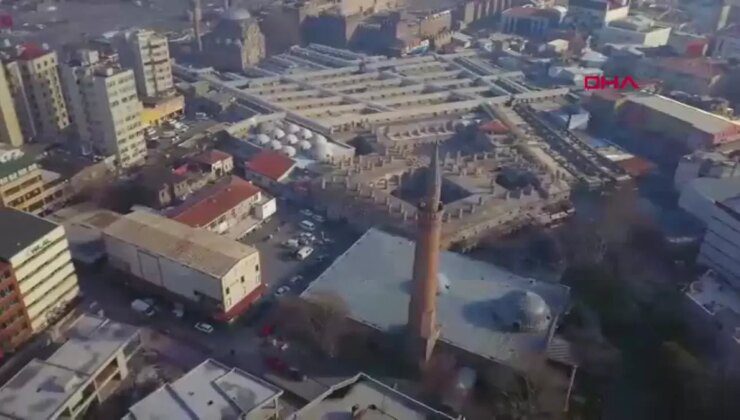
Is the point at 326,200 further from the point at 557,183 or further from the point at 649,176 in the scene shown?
the point at 649,176

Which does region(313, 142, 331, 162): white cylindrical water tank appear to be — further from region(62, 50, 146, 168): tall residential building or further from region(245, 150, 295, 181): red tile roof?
region(62, 50, 146, 168): tall residential building

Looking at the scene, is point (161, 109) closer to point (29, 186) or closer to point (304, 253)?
point (29, 186)

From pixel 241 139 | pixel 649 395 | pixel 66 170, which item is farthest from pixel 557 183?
pixel 66 170

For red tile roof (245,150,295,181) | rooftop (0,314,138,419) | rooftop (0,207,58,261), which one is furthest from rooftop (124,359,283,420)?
red tile roof (245,150,295,181)

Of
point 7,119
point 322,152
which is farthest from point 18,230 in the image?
point 322,152

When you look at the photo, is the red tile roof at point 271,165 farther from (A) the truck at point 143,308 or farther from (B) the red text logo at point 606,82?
(B) the red text logo at point 606,82
